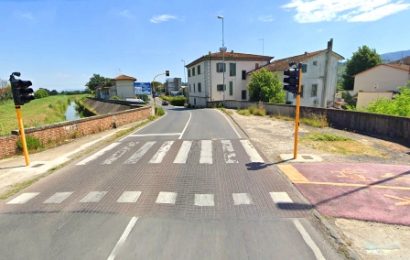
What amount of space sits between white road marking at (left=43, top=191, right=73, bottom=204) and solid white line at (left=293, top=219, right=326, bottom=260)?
5354 mm

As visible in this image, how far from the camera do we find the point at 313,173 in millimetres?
7336

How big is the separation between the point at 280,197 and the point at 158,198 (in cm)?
290

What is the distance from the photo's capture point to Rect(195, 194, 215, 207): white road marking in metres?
5.53

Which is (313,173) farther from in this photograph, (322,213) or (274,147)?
(274,147)

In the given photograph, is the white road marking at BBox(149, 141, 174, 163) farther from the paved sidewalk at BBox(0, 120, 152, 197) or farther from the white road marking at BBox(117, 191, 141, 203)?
the paved sidewalk at BBox(0, 120, 152, 197)

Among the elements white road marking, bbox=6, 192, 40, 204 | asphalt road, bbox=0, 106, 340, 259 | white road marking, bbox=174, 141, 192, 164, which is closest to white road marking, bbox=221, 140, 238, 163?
asphalt road, bbox=0, 106, 340, 259

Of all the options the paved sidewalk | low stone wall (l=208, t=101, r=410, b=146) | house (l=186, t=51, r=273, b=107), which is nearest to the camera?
the paved sidewalk

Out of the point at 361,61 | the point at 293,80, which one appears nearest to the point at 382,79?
the point at 361,61

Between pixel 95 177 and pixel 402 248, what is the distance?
24.4 ft

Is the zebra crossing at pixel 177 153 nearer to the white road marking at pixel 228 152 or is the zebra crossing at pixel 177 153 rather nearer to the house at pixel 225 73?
the white road marking at pixel 228 152

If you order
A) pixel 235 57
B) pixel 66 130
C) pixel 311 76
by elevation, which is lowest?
pixel 66 130

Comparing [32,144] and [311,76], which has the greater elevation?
[311,76]

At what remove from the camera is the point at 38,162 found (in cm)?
948

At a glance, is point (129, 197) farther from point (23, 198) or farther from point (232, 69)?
point (232, 69)
